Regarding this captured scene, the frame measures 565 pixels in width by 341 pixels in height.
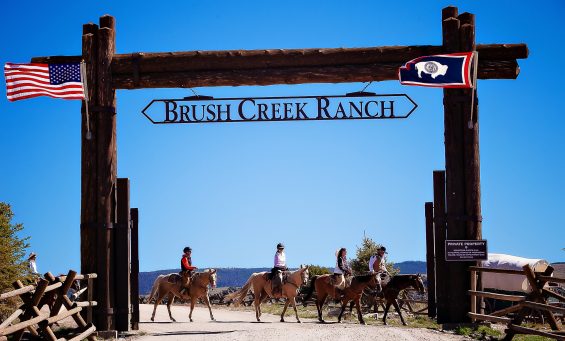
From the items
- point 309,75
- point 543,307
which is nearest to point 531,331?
point 543,307

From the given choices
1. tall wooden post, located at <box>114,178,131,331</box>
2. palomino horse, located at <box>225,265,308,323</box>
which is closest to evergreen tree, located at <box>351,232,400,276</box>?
palomino horse, located at <box>225,265,308,323</box>

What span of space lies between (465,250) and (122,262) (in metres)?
8.61

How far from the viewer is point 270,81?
2223 centimetres

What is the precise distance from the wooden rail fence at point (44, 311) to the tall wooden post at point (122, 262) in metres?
1.42

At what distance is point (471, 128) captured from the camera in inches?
862

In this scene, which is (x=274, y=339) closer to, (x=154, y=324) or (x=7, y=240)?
(x=154, y=324)

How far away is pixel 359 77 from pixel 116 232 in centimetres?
731

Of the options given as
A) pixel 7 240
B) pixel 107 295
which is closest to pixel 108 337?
pixel 107 295

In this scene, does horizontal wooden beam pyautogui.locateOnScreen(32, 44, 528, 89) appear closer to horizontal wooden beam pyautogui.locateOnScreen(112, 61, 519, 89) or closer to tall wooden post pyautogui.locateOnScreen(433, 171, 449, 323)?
horizontal wooden beam pyautogui.locateOnScreen(112, 61, 519, 89)

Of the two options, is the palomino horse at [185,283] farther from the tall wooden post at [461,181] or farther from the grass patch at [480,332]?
Result: the grass patch at [480,332]

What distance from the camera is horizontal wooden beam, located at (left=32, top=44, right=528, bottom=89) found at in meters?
22.1

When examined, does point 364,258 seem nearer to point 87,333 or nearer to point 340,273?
point 340,273

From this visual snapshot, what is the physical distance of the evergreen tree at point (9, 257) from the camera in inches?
1180

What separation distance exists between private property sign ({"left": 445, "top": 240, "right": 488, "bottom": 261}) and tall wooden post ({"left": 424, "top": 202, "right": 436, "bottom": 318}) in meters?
1.59
